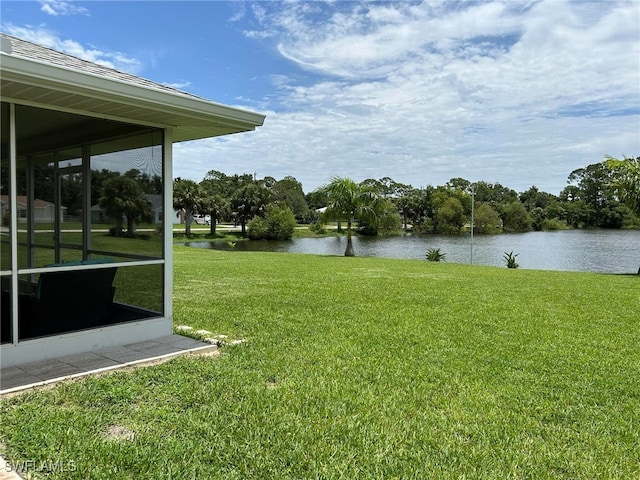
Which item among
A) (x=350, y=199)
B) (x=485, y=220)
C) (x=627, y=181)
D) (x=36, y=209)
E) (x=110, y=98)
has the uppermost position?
(x=627, y=181)

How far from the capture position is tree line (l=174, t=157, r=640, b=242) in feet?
66.7

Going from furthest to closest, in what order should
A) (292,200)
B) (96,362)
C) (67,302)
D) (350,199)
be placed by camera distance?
(292,200), (350,199), (67,302), (96,362)

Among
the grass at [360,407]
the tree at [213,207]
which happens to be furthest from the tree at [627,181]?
the tree at [213,207]

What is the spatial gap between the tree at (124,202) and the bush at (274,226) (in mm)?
34716

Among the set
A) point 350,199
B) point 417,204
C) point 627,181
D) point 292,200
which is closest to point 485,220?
point 417,204

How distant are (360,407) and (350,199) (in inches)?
686

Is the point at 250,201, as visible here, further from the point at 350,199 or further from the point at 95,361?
the point at 95,361

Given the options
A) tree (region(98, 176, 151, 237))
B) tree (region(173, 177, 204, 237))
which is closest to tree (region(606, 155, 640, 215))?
tree (region(98, 176, 151, 237))

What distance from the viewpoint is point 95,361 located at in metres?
3.92

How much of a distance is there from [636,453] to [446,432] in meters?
1.01

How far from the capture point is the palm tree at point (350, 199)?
2023cm

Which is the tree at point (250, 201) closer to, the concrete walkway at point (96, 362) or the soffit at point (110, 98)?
the soffit at point (110, 98)

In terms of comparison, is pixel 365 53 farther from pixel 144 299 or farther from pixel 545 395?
pixel 545 395

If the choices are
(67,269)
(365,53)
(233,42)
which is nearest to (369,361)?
(67,269)
